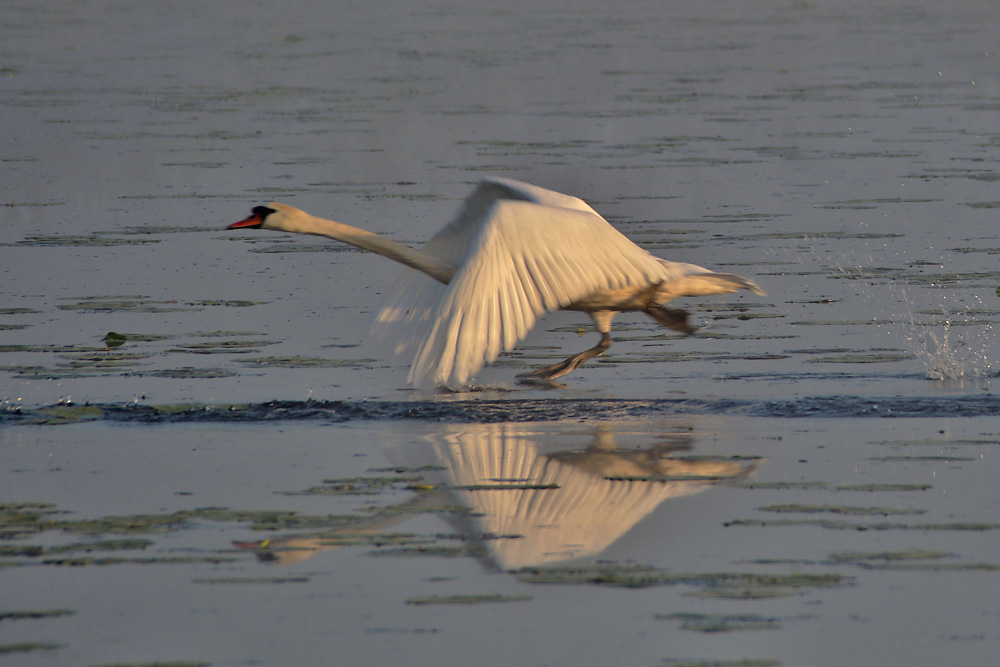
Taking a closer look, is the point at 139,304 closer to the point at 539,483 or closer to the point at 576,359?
the point at 576,359

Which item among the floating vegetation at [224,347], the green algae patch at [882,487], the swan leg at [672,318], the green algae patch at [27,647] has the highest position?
the swan leg at [672,318]

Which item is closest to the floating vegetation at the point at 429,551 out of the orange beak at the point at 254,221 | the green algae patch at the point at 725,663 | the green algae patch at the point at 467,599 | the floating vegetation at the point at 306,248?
the green algae patch at the point at 467,599

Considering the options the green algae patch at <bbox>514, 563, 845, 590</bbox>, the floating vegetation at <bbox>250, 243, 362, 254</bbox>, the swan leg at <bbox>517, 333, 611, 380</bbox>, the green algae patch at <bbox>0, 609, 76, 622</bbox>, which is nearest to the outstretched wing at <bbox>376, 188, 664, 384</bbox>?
the swan leg at <bbox>517, 333, 611, 380</bbox>

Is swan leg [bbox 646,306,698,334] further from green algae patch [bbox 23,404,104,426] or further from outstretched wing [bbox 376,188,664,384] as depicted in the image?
green algae patch [bbox 23,404,104,426]

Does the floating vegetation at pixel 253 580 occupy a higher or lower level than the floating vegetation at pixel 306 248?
lower

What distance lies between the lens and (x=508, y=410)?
853 centimetres

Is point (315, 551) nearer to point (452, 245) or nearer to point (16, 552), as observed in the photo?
point (16, 552)

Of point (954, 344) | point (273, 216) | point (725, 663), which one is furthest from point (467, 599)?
point (954, 344)

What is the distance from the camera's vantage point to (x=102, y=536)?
621 centimetres

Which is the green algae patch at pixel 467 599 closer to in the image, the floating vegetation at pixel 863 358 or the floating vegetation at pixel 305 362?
the floating vegetation at pixel 305 362

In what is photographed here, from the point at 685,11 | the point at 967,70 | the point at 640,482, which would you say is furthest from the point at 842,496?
the point at 685,11

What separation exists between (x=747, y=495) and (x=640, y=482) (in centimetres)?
49

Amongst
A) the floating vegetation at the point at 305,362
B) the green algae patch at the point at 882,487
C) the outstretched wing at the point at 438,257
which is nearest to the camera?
the green algae patch at the point at 882,487

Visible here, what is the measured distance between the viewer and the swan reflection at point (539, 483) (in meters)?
6.07
